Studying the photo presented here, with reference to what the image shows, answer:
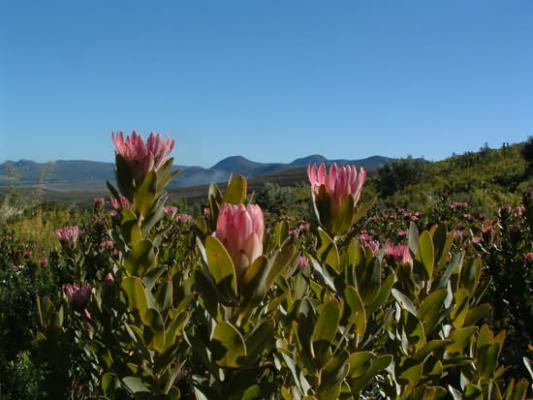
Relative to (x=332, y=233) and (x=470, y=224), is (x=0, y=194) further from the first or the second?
(x=332, y=233)

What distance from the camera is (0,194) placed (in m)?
12.3

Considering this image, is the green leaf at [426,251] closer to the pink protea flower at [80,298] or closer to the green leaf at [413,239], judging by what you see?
the green leaf at [413,239]

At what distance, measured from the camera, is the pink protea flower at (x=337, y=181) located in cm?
115

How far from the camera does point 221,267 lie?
2.71 feet

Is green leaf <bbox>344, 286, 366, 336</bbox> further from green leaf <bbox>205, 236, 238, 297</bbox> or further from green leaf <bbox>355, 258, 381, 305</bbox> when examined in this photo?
green leaf <bbox>205, 236, 238, 297</bbox>

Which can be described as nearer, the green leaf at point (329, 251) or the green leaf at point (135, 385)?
the green leaf at point (135, 385)

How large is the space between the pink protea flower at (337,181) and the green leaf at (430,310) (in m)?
0.30

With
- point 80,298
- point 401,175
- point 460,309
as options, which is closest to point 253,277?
point 460,309

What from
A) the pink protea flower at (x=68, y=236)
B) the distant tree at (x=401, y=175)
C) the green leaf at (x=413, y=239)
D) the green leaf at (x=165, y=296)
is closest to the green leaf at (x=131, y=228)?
the green leaf at (x=165, y=296)

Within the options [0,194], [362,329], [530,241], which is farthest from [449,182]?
[362,329]

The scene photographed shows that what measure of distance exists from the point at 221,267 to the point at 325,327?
0.89 feet

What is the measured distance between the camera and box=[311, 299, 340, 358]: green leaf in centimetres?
93

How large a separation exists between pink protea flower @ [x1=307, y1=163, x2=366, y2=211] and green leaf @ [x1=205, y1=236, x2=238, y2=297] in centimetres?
40

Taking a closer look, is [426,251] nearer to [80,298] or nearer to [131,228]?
[131,228]
